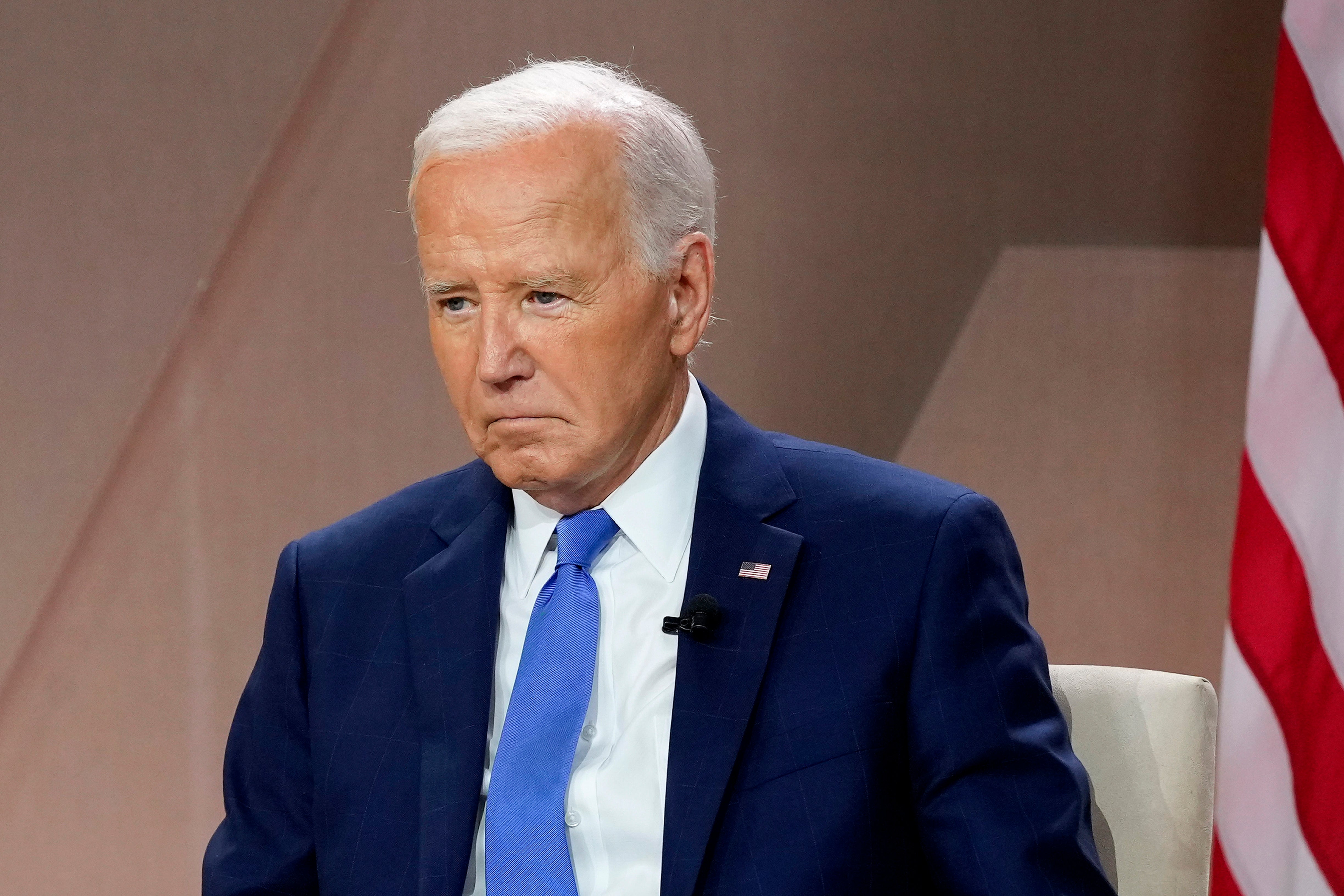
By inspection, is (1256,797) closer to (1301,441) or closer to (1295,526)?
(1295,526)

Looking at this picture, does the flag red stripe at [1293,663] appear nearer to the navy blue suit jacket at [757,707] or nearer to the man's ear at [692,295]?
the navy blue suit jacket at [757,707]

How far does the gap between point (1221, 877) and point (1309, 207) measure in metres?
1.04

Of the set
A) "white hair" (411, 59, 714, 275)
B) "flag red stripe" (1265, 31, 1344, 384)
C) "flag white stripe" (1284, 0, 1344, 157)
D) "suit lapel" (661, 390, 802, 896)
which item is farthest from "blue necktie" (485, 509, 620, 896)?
"flag white stripe" (1284, 0, 1344, 157)

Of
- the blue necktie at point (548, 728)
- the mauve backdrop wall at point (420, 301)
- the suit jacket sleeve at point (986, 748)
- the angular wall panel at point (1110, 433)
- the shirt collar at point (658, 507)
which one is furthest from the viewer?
the angular wall panel at point (1110, 433)

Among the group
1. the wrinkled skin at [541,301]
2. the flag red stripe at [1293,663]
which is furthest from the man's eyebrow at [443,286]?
the flag red stripe at [1293,663]

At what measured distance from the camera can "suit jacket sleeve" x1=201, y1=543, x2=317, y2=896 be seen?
1.57 metres

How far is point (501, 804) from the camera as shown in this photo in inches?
56.6

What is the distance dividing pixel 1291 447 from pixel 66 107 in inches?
77.0

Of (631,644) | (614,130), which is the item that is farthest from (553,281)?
(631,644)

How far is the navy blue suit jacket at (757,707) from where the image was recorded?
1345mm

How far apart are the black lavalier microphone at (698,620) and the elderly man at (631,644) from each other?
0.01m

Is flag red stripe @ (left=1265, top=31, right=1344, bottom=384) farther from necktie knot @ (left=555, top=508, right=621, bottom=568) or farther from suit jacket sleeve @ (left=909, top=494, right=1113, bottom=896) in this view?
necktie knot @ (left=555, top=508, right=621, bottom=568)

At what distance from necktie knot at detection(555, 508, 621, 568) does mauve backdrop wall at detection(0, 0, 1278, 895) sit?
1.11 m

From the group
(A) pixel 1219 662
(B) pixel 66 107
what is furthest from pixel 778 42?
(A) pixel 1219 662
